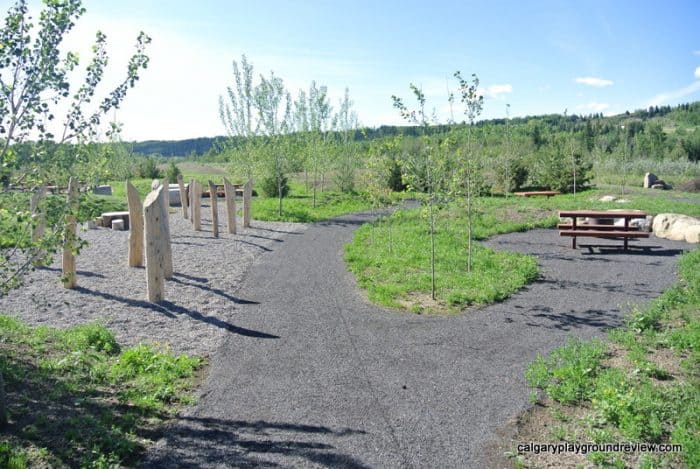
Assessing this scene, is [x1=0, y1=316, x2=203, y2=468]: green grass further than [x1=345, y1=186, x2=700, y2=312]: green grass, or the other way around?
[x1=345, y1=186, x2=700, y2=312]: green grass

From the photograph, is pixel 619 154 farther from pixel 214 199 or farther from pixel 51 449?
pixel 51 449

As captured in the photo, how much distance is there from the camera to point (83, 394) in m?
5.05

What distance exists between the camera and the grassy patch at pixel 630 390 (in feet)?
13.4

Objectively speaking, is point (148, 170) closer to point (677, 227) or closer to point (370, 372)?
point (677, 227)

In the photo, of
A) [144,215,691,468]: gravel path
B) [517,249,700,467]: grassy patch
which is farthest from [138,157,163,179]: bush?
[517,249,700,467]: grassy patch

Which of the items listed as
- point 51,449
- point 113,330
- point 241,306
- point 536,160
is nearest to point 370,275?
point 241,306

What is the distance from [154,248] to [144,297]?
1.01 metres

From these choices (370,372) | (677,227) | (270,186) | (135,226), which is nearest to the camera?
(370,372)

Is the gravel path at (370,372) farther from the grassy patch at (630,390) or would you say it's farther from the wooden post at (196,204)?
the wooden post at (196,204)

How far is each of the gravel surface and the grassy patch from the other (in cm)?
416

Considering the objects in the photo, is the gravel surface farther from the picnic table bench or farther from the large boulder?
the large boulder

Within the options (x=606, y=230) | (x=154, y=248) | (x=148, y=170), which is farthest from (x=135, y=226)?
(x=148, y=170)

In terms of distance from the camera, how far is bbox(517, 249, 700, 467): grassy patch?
4070 mm

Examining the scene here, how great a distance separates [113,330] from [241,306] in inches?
81.8
